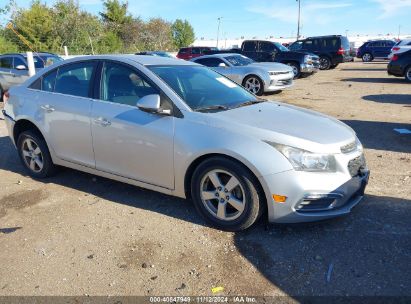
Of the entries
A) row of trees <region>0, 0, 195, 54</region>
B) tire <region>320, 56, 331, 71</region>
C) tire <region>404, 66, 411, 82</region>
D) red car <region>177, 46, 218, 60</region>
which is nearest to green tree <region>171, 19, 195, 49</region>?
row of trees <region>0, 0, 195, 54</region>

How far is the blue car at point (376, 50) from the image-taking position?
32.0 meters

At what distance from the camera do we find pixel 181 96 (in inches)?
153

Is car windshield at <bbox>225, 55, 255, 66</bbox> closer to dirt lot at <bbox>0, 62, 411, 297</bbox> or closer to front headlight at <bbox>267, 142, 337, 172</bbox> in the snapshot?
dirt lot at <bbox>0, 62, 411, 297</bbox>

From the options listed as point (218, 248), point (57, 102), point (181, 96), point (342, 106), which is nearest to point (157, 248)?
point (218, 248)

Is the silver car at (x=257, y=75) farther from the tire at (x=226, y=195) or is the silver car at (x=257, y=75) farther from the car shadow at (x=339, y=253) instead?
the tire at (x=226, y=195)

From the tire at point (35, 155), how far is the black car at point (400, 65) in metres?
14.3

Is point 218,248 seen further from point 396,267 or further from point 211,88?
point 211,88

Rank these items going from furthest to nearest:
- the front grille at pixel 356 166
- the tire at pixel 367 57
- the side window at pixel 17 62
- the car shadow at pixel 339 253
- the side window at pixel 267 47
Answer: the tire at pixel 367 57, the side window at pixel 267 47, the side window at pixel 17 62, the front grille at pixel 356 166, the car shadow at pixel 339 253

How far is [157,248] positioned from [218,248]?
0.55 m

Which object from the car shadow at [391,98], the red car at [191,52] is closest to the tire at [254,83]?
the car shadow at [391,98]

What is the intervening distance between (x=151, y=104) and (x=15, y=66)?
1066 cm

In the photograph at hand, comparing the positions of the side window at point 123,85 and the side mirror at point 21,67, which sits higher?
the side mirror at point 21,67

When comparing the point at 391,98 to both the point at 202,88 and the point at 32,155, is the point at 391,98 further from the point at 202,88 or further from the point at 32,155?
the point at 32,155

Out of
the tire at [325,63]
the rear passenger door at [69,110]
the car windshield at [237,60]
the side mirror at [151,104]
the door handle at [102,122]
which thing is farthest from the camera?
the tire at [325,63]
